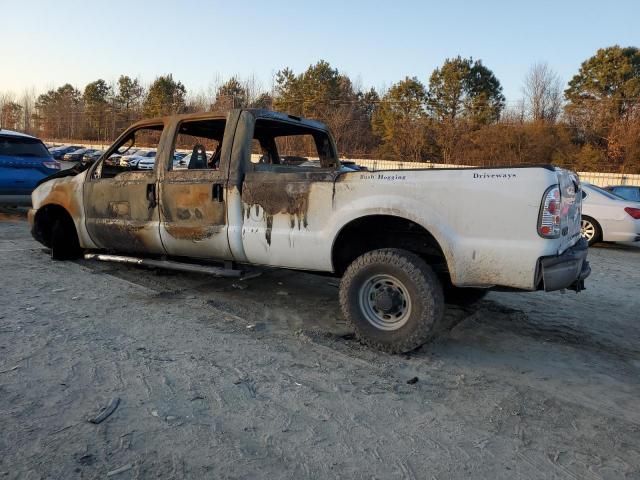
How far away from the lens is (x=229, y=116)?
499 cm

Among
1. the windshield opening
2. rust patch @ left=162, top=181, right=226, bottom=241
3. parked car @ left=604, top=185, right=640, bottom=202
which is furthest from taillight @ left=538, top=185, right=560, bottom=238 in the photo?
parked car @ left=604, top=185, right=640, bottom=202

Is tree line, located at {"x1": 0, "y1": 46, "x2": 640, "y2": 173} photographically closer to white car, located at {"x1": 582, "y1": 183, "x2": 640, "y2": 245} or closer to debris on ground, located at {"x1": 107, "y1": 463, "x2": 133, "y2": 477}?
white car, located at {"x1": 582, "y1": 183, "x2": 640, "y2": 245}

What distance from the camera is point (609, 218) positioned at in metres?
10.1

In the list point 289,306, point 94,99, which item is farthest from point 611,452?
point 94,99

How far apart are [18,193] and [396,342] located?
8.94 meters

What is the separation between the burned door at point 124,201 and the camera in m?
5.35

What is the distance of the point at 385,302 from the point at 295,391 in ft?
3.50

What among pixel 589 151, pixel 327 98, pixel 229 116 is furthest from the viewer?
pixel 327 98

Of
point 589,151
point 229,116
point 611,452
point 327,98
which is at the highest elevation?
point 327,98

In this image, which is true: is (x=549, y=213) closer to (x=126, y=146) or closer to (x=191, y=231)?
(x=191, y=231)

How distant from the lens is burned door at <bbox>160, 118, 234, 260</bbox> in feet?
15.7

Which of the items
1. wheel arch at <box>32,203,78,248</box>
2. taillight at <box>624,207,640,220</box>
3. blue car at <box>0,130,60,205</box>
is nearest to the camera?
wheel arch at <box>32,203,78,248</box>

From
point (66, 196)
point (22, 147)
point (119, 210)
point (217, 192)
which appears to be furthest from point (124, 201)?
point (22, 147)

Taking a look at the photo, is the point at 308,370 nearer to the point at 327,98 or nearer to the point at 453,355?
the point at 453,355
